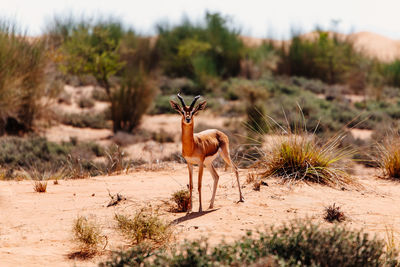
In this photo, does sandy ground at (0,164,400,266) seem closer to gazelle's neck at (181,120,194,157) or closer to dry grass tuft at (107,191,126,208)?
dry grass tuft at (107,191,126,208)

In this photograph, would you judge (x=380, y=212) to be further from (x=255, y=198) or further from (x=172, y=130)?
(x=172, y=130)

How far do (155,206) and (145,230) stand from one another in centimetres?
139

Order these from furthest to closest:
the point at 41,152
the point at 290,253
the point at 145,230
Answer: the point at 41,152
the point at 145,230
the point at 290,253

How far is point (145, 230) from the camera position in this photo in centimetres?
562

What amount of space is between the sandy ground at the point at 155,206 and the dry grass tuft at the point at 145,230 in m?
0.16

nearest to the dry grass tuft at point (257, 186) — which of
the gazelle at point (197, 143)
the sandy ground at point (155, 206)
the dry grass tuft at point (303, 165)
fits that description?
the sandy ground at point (155, 206)

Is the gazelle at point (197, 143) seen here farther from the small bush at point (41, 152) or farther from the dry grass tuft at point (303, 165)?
the small bush at point (41, 152)

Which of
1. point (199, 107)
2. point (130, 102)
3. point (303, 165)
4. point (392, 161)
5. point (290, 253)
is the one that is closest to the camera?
point (290, 253)

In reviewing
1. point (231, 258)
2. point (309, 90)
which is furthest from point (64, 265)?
point (309, 90)

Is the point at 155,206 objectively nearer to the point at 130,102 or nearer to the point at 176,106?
the point at 176,106

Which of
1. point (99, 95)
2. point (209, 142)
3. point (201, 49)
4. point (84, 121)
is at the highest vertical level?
point (201, 49)

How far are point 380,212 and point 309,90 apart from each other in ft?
76.9

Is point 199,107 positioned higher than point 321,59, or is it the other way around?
point 321,59

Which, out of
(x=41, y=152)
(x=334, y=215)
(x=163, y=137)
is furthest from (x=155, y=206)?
(x=163, y=137)
